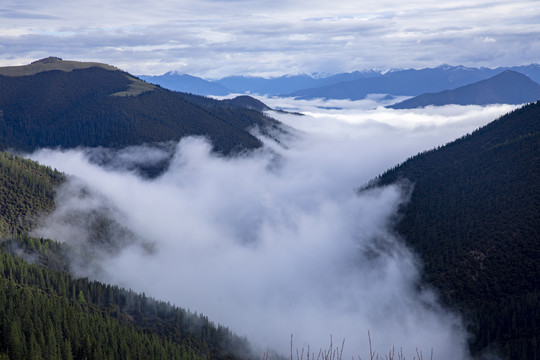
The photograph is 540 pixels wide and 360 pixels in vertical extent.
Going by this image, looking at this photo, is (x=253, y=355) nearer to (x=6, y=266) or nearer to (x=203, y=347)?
(x=203, y=347)

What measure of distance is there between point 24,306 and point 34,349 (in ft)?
88.5

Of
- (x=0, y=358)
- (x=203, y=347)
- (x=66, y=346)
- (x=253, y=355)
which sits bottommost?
(x=253, y=355)

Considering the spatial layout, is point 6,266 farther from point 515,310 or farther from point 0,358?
point 515,310

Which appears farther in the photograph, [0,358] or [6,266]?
[6,266]

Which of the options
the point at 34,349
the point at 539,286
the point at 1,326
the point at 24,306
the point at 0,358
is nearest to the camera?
the point at 0,358

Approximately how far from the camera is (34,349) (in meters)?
108

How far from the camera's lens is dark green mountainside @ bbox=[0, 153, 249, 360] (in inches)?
4574

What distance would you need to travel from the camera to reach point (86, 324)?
135m

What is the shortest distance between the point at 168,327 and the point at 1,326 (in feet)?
239

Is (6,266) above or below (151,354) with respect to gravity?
above

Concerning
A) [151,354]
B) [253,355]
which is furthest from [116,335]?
[253,355]

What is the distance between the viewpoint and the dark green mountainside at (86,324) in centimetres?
11619

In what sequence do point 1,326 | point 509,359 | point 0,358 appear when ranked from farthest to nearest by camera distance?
1. point 509,359
2. point 1,326
3. point 0,358

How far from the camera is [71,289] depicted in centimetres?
17762
